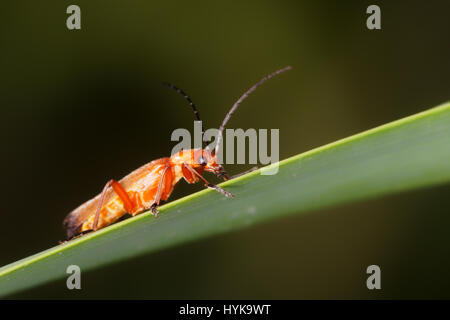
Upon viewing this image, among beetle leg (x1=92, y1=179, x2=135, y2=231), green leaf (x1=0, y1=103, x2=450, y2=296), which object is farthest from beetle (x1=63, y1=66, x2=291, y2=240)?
green leaf (x1=0, y1=103, x2=450, y2=296)

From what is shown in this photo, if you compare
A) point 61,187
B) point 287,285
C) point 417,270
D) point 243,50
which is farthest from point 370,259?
point 61,187

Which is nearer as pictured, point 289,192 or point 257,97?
point 289,192

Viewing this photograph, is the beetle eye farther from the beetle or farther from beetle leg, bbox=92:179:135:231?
beetle leg, bbox=92:179:135:231

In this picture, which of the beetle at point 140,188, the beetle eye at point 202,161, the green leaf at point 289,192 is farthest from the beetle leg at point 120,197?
the green leaf at point 289,192

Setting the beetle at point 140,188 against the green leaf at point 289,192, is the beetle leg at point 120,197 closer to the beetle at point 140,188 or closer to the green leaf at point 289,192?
the beetle at point 140,188

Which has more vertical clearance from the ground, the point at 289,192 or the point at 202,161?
the point at 202,161

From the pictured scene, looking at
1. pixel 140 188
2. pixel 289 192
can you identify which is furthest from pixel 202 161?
pixel 289 192

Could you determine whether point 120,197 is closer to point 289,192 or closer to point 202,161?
point 202,161
